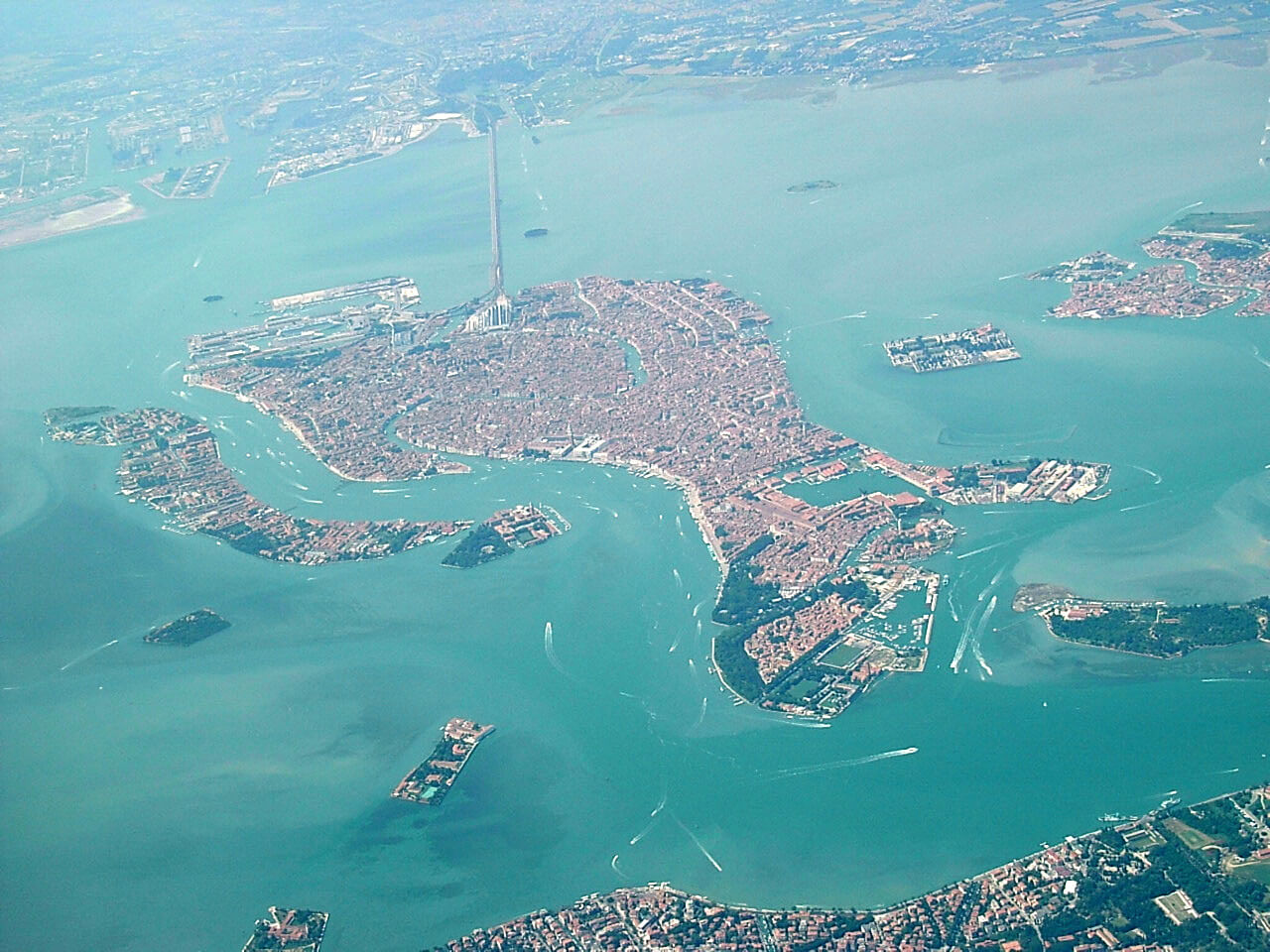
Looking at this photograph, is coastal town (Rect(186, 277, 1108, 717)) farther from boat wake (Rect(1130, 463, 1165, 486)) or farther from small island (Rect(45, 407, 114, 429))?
small island (Rect(45, 407, 114, 429))

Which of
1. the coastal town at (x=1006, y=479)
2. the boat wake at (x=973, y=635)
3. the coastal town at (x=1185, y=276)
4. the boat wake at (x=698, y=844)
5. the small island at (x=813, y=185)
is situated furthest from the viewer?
the small island at (x=813, y=185)

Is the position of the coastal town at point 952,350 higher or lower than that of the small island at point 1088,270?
lower

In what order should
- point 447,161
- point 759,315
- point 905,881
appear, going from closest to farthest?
1. point 905,881
2. point 759,315
3. point 447,161

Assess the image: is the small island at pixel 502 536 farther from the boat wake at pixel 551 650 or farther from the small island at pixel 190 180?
the small island at pixel 190 180

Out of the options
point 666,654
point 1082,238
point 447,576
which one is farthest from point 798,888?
point 1082,238

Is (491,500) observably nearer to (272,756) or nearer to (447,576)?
(447,576)

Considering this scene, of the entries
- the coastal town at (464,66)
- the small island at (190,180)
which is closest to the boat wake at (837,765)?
the small island at (190,180)

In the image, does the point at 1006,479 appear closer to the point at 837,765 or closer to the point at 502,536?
the point at 837,765
